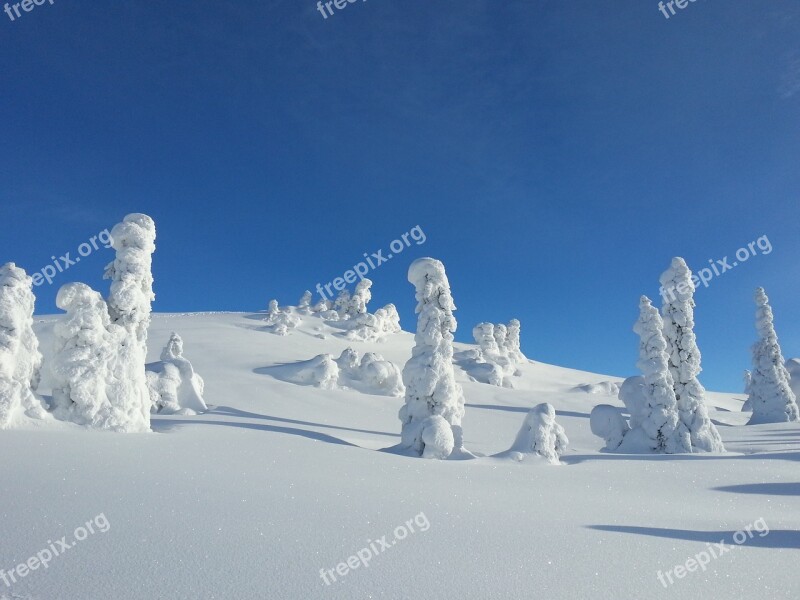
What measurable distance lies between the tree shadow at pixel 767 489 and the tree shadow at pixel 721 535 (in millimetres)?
5162

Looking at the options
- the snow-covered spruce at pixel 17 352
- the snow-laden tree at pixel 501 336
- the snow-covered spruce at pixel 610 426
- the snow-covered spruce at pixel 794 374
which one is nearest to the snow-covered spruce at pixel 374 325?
the snow-laden tree at pixel 501 336

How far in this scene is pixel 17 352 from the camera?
43.0ft

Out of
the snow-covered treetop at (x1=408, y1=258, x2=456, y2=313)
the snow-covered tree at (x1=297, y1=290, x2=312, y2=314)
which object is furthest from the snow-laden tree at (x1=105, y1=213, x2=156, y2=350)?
the snow-covered tree at (x1=297, y1=290, x2=312, y2=314)

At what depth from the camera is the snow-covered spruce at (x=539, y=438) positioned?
A: 626 inches

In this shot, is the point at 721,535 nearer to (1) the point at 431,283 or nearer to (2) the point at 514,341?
(1) the point at 431,283

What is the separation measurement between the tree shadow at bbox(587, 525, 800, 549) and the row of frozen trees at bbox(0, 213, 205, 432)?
1292 centimetres

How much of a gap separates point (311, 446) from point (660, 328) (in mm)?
17487

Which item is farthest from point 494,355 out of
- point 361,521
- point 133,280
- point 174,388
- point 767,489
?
point 361,521

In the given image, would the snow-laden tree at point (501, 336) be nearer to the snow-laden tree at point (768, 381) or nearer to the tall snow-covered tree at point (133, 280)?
the snow-laden tree at point (768, 381)

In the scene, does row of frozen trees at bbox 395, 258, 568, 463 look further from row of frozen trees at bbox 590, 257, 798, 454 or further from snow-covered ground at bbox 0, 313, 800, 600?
row of frozen trees at bbox 590, 257, 798, 454

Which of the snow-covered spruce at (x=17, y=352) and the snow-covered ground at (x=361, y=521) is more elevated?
the snow-covered spruce at (x=17, y=352)

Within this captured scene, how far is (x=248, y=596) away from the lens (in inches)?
170

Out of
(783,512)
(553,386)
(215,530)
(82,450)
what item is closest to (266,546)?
(215,530)

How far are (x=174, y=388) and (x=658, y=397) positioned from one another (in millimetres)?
22931
